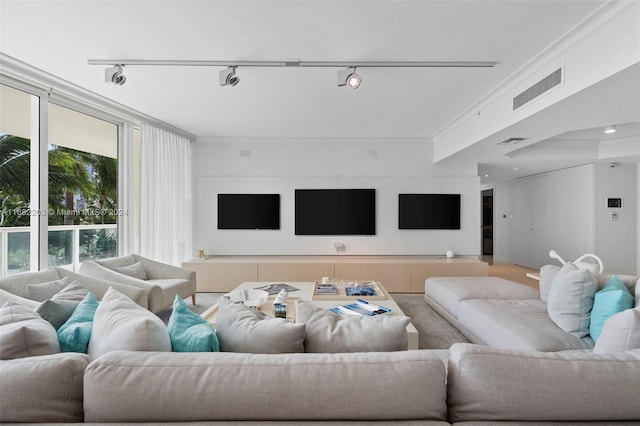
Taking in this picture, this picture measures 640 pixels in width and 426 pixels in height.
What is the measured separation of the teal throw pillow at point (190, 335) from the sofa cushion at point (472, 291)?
8.73 ft

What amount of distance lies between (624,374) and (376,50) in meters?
2.44

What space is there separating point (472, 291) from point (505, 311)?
65 cm

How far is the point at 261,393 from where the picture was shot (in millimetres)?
997

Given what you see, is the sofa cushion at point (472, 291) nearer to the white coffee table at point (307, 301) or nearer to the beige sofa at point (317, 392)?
the white coffee table at point (307, 301)

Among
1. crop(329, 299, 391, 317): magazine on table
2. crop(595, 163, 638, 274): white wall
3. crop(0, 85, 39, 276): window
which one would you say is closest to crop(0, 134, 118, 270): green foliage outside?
crop(0, 85, 39, 276): window

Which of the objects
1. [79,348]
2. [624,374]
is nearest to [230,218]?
[79,348]

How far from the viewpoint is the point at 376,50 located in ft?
8.59

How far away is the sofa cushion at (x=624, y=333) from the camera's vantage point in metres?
1.41

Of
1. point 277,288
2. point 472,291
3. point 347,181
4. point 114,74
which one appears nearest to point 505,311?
point 472,291

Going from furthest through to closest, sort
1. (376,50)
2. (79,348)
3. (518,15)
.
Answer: (376,50)
(518,15)
(79,348)

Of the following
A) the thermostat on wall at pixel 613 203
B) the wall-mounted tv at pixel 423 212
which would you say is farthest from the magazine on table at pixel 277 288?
the thermostat on wall at pixel 613 203

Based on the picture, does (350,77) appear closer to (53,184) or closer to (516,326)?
(516,326)

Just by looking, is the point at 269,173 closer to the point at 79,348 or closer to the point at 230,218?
the point at 230,218

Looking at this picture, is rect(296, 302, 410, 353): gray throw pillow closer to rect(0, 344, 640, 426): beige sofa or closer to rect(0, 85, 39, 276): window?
rect(0, 344, 640, 426): beige sofa
